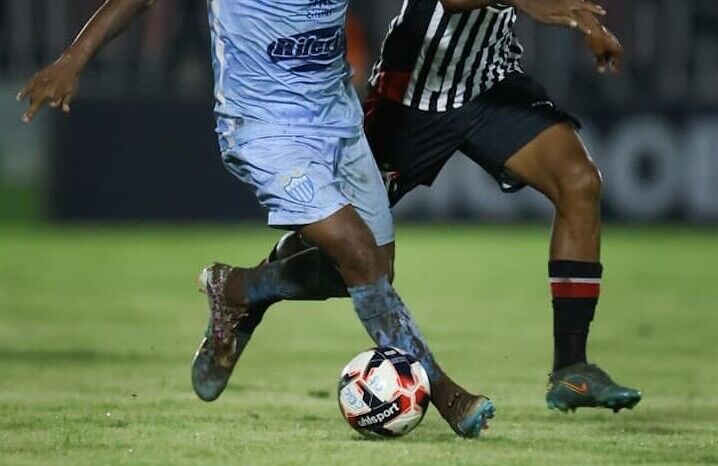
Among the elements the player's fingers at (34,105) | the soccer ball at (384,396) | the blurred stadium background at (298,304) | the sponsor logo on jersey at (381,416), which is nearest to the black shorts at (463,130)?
the blurred stadium background at (298,304)

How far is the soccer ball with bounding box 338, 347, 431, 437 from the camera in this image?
6066 millimetres

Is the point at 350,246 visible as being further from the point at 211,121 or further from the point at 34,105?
the point at 211,121

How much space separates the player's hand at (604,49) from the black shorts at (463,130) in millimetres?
828

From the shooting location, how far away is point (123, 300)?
1170 centimetres

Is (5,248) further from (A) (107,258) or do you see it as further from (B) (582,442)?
(B) (582,442)

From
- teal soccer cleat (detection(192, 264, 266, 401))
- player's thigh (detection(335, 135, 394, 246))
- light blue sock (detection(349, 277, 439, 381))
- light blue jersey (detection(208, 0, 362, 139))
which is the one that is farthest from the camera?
teal soccer cleat (detection(192, 264, 266, 401))

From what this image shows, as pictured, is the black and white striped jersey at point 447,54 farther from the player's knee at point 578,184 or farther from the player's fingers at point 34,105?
the player's fingers at point 34,105

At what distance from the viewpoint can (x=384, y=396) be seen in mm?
6055

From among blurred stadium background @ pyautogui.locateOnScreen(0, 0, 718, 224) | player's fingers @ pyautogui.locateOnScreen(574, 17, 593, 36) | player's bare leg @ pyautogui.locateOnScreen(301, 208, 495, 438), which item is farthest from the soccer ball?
blurred stadium background @ pyautogui.locateOnScreen(0, 0, 718, 224)

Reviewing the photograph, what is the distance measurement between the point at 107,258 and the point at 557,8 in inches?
356

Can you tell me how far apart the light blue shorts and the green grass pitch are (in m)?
0.74

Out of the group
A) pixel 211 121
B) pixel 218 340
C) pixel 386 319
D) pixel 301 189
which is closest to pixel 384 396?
pixel 386 319

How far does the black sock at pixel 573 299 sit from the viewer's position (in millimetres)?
6809

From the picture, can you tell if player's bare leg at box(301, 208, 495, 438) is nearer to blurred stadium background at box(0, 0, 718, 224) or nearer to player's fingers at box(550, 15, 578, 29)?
player's fingers at box(550, 15, 578, 29)
